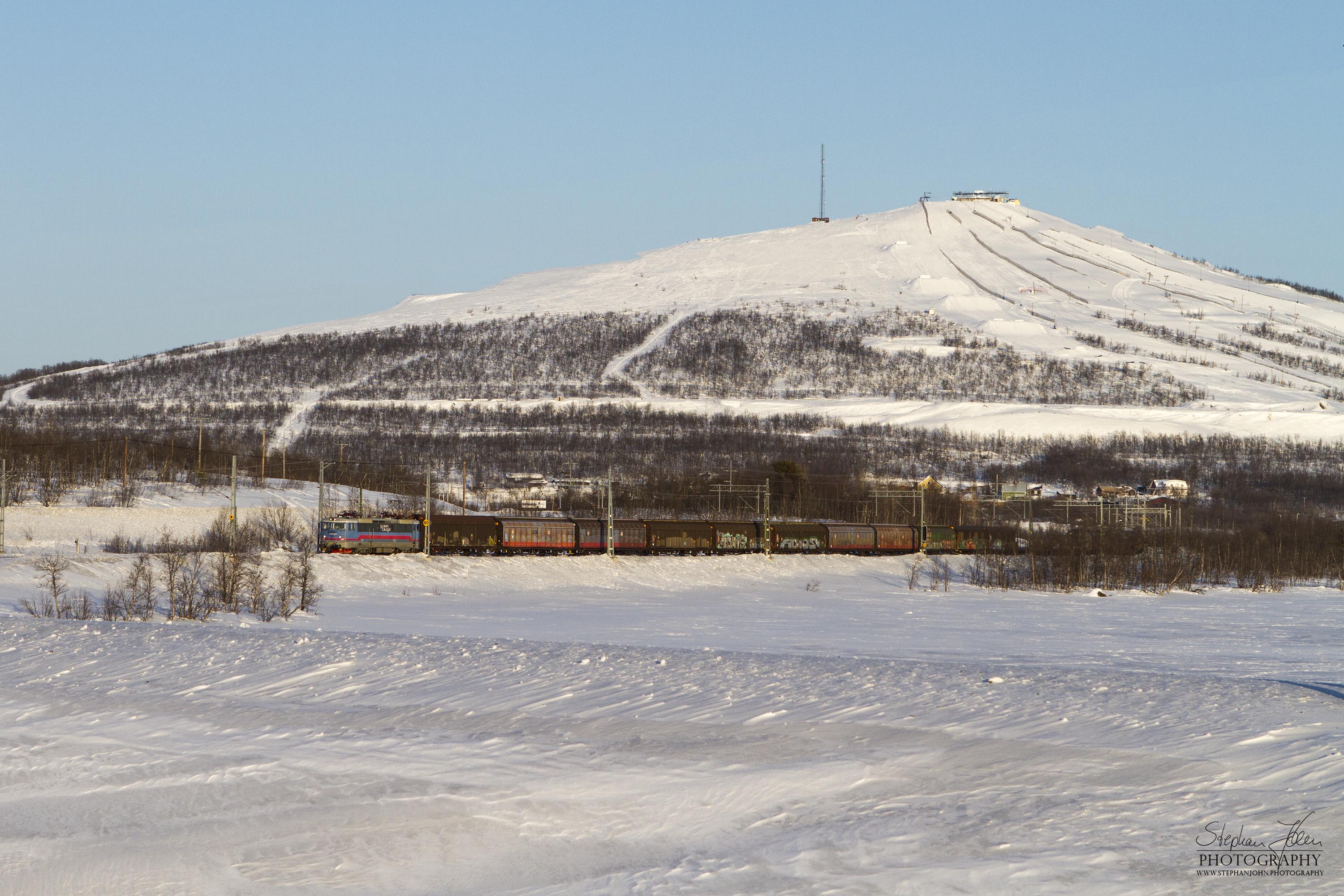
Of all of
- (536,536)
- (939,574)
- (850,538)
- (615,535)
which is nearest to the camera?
(536,536)

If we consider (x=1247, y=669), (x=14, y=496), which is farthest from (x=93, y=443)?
(x=1247, y=669)

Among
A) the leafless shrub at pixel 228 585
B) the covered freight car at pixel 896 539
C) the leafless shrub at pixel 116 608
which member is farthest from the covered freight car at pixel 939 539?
the leafless shrub at pixel 116 608

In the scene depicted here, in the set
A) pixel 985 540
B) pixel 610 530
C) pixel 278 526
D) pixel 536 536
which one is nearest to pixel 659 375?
pixel 985 540

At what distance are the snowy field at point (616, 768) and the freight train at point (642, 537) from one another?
38.5m

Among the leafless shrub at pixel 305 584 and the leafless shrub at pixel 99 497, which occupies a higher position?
the leafless shrub at pixel 99 497

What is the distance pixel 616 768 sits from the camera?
13.2 m

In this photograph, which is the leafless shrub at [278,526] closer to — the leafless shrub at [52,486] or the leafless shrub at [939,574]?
the leafless shrub at [52,486]

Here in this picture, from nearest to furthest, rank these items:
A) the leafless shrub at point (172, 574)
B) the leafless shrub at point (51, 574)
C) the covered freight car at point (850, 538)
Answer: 1. the leafless shrub at point (172, 574)
2. the leafless shrub at point (51, 574)
3. the covered freight car at point (850, 538)

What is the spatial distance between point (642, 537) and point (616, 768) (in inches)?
2320

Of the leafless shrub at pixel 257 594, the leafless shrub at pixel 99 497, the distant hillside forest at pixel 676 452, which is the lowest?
the leafless shrub at pixel 257 594

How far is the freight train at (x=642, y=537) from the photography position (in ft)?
207

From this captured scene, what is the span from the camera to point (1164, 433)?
526 feet

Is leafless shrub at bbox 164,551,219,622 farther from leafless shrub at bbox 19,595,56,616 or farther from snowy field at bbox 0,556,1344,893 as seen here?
snowy field at bbox 0,556,1344,893

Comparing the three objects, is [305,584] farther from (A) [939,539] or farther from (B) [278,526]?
(A) [939,539]
